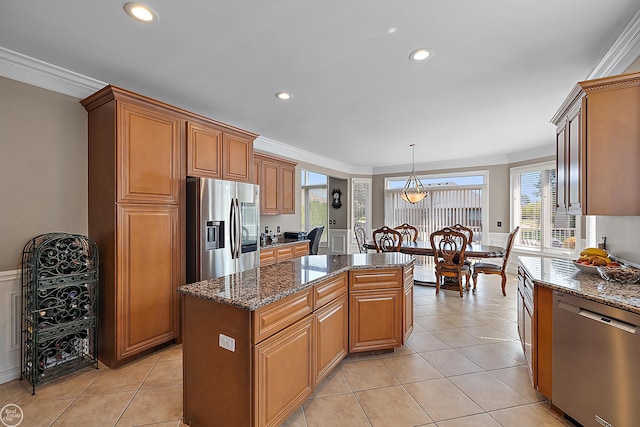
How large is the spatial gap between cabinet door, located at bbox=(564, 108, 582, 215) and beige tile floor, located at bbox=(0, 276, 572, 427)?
58.0 inches

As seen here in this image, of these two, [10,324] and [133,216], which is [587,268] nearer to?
[133,216]

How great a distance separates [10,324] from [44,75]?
6.75 ft

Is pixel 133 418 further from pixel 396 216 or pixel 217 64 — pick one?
pixel 396 216

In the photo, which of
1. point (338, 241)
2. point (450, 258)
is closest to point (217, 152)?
point (450, 258)

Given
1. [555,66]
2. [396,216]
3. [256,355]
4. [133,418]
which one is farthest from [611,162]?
[396,216]

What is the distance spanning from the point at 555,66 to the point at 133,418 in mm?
4258

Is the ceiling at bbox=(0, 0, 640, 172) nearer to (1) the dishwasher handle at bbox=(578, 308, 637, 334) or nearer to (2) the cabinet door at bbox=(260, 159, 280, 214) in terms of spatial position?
(2) the cabinet door at bbox=(260, 159, 280, 214)

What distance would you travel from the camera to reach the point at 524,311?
245 cm

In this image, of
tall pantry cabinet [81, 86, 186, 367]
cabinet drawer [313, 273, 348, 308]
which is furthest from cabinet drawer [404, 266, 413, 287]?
tall pantry cabinet [81, 86, 186, 367]

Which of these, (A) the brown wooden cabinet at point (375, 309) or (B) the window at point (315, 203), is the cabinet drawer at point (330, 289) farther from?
(B) the window at point (315, 203)

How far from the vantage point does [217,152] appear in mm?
3328

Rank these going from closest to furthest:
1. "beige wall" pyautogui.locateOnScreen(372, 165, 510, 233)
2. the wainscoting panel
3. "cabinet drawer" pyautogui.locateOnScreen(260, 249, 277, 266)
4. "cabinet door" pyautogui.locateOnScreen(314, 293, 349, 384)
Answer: "cabinet door" pyautogui.locateOnScreen(314, 293, 349, 384) → "cabinet drawer" pyautogui.locateOnScreen(260, 249, 277, 266) → "beige wall" pyautogui.locateOnScreen(372, 165, 510, 233) → the wainscoting panel

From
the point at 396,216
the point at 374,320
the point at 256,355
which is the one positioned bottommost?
the point at 374,320

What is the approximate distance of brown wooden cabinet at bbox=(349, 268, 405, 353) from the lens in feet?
8.35
